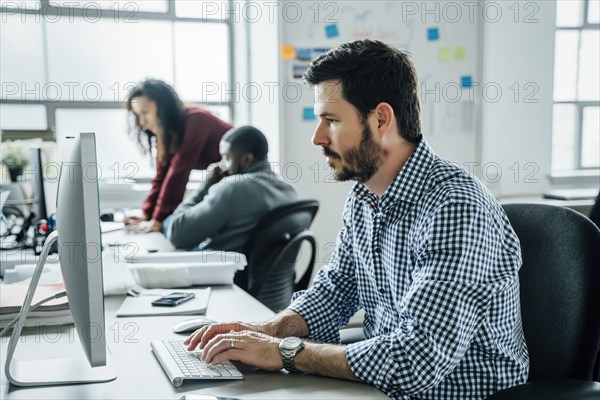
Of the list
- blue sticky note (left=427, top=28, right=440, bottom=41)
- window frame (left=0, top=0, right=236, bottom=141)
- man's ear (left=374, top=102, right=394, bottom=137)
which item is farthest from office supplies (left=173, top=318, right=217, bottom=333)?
blue sticky note (left=427, top=28, right=440, bottom=41)

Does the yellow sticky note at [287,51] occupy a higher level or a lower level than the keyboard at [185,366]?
higher

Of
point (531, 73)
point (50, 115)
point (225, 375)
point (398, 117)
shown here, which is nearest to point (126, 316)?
point (225, 375)

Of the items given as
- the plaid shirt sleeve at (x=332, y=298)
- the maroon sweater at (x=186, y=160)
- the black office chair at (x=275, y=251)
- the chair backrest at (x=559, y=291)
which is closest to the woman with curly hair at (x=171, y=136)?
the maroon sweater at (x=186, y=160)

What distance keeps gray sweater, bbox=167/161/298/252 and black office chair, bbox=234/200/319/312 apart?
0.59 feet

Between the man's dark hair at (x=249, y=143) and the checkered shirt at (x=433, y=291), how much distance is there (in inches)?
48.5

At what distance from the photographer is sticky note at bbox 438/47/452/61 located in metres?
3.74

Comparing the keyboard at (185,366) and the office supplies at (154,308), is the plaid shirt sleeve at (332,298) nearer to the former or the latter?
the office supplies at (154,308)

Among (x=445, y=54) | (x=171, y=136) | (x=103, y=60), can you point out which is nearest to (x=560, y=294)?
(x=171, y=136)

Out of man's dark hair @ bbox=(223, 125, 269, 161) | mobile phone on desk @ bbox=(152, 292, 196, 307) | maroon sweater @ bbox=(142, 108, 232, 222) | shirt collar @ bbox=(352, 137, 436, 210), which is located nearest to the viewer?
shirt collar @ bbox=(352, 137, 436, 210)

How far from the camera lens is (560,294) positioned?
4.07ft

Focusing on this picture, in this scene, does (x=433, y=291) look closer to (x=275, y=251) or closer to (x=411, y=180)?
(x=411, y=180)

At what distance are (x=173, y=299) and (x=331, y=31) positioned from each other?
7.72ft

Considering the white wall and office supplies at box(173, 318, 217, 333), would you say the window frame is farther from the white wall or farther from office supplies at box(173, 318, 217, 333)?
office supplies at box(173, 318, 217, 333)

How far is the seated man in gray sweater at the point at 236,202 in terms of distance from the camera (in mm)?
2525
